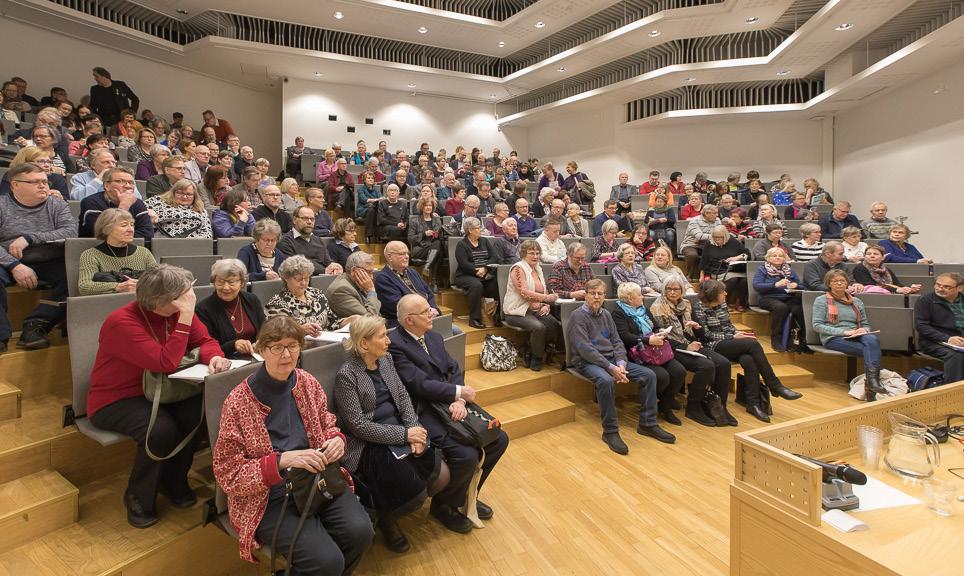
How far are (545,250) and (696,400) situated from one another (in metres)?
1.87

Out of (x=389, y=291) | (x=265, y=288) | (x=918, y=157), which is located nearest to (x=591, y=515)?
(x=389, y=291)

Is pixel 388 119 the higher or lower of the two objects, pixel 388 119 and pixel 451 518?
the higher

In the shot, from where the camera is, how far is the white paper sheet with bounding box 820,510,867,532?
1131mm

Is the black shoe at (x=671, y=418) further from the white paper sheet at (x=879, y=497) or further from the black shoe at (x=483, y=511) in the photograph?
the white paper sheet at (x=879, y=497)

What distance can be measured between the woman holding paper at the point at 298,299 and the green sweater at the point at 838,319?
365 cm

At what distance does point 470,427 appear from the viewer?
2.15m

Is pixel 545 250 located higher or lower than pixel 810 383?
higher

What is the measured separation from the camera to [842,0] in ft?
18.8

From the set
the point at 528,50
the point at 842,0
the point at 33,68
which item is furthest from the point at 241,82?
the point at 842,0

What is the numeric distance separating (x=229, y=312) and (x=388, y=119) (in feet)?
31.3

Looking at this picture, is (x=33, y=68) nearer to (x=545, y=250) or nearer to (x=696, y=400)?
(x=545, y=250)

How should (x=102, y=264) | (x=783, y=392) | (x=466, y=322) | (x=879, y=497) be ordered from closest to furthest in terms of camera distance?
1. (x=879, y=497)
2. (x=102, y=264)
3. (x=783, y=392)
4. (x=466, y=322)

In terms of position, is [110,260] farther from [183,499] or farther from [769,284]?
[769,284]

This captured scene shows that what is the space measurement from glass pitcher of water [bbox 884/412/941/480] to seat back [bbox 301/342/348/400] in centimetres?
186
